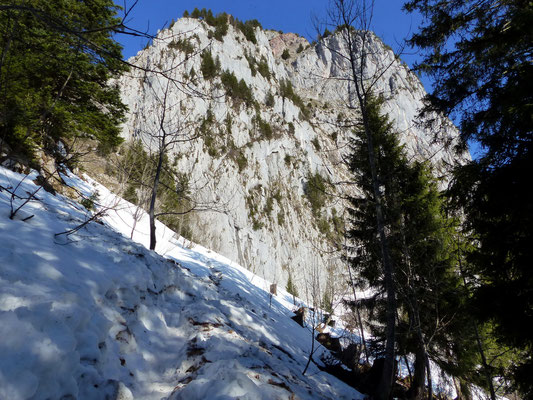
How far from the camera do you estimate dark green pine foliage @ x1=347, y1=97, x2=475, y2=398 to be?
255 inches

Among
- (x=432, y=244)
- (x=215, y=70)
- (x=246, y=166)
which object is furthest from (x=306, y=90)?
(x=432, y=244)

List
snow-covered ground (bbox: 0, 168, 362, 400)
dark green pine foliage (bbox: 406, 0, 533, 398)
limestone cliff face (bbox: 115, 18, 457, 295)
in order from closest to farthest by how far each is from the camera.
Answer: snow-covered ground (bbox: 0, 168, 362, 400)
dark green pine foliage (bbox: 406, 0, 533, 398)
limestone cliff face (bbox: 115, 18, 457, 295)

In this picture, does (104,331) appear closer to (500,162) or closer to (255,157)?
(500,162)

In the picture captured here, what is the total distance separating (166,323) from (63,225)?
2.00m

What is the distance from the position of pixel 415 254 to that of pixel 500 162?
4515mm

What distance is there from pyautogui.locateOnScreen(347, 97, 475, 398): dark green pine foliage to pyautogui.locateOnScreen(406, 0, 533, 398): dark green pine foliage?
6.18ft

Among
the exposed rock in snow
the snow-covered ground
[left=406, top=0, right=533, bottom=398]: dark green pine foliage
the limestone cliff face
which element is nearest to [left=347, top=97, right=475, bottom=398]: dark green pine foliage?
[left=406, top=0, right=533, bottom=398]: dark green pine foliage

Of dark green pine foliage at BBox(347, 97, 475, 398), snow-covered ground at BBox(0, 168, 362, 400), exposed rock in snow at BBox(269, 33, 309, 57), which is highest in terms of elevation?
exposed rock in snow at BBox(269, 33, 309, 57)

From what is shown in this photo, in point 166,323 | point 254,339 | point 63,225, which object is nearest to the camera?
point 166,323

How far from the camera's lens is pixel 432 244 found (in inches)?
291

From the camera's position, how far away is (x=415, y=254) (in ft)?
24.6

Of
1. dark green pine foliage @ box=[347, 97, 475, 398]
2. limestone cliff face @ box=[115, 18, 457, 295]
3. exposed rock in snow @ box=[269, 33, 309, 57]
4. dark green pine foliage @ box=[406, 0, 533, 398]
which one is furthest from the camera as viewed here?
exposed rock in snow @ box=[269, 33, 309, 57]

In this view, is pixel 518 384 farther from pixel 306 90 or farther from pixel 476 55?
pixel 306 90

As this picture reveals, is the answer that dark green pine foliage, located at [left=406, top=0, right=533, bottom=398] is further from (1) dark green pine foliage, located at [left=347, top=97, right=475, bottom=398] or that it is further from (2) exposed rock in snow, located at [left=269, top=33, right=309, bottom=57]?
(2) exposed rock in snow, located at [left=269, top=33, right=309, bottom=57]
